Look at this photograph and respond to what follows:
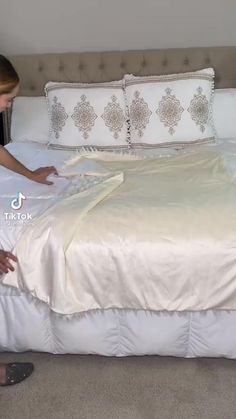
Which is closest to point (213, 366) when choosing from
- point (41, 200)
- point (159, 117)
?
point (41, 200)

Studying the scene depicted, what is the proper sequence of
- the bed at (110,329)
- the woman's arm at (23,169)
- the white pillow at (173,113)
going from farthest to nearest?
the white pillow at (173,113) → the woman's arm at (23,169) → the bed at (110,329)

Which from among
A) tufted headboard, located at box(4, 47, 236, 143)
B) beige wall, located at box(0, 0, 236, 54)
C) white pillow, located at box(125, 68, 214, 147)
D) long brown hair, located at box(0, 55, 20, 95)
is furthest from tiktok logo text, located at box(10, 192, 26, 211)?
beige wall, located at box(0, 0, 236, 54)

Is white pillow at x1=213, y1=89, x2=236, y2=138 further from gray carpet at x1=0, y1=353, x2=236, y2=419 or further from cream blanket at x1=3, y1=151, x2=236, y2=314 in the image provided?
gray carpet at x1=0, y1=353, x2=236, y2=419

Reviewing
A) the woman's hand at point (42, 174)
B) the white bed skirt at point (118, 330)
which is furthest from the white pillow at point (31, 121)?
the white bed skirt at point (118, 330)

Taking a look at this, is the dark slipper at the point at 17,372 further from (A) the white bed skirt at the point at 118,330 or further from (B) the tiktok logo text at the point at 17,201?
(B) the tiktok logo text at the point at 17,201

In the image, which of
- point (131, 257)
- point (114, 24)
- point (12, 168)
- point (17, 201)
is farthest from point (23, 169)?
point (114, 24)

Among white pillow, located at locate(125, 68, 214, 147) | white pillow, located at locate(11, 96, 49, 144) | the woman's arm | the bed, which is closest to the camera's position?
the bed

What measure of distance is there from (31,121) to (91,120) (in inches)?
14.7

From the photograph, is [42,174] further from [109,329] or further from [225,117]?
[225,117]

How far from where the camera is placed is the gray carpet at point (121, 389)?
5.02 ft

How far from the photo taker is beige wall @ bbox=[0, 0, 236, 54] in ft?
9.07

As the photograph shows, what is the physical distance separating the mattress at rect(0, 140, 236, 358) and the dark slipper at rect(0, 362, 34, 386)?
0.23 feet

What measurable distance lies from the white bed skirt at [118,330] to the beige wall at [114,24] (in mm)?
1824

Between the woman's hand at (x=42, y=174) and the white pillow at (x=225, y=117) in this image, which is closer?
the woman's hand at (x=42, y=174)
